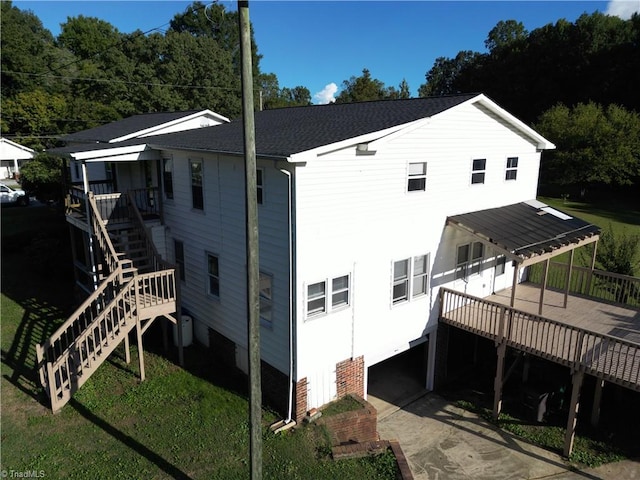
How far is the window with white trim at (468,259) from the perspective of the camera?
46.3 ft

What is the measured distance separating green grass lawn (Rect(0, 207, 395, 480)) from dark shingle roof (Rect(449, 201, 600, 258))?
662cm

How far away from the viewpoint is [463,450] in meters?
11.3

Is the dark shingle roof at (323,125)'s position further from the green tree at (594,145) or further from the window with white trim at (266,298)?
the green tree at (594,145)

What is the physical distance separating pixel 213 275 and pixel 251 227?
666cm

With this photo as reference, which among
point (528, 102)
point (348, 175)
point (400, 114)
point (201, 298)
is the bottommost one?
point (201, 298)

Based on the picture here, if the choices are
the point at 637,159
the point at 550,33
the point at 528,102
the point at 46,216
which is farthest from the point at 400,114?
the point at 550,33

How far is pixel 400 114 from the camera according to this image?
12523mm

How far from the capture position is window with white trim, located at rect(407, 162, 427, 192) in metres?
12.0

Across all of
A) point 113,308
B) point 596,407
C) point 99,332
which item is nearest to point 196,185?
point 113,308

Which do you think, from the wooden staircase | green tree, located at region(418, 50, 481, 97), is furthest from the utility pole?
green tree, located at region(418, 50, 481, 97)

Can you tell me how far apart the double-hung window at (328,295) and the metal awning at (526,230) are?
4.21 metres

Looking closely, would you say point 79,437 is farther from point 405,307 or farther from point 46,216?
point 46,216

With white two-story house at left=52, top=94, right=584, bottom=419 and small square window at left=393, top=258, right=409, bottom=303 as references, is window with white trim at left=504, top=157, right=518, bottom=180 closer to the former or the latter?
white two-story house at left=52, top=94, right=584, bottom=419

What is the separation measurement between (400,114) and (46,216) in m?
27.6
